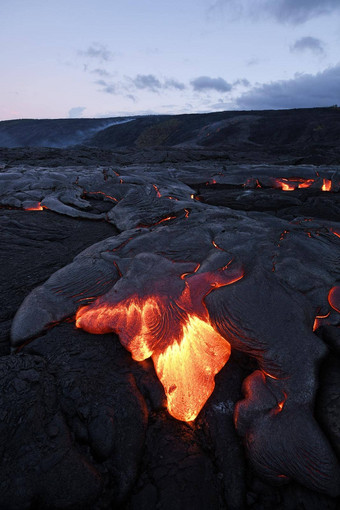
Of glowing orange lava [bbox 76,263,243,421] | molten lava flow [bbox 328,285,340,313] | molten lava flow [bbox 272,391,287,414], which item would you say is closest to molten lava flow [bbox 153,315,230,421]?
glowing orange lava [bbox 76,263,243,421]

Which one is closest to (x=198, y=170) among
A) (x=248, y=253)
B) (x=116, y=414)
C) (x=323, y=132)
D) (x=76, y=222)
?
(x=76, y=222)

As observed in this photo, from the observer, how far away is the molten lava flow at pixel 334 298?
187 centimetres

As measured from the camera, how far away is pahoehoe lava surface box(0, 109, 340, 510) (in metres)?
1.15

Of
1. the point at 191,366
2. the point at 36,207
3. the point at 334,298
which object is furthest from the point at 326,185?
the point at 36,207

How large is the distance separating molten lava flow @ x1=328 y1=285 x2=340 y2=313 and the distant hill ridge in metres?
8.24

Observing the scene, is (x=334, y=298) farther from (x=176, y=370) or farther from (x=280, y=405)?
(x=176, y=370)

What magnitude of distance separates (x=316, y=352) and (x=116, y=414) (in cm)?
116

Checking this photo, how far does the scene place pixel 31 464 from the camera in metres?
1.11

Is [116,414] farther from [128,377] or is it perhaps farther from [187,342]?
[187,342]

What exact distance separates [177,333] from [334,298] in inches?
46.4

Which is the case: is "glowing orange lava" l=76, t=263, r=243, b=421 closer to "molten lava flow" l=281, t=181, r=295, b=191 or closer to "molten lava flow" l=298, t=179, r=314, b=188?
"molten lava flow" l=281, t=181, r=295, b=191

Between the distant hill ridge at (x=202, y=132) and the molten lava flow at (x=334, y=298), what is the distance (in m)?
8.24

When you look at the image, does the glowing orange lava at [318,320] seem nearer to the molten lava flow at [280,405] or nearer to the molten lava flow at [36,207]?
the molten lava flow at [280,405]

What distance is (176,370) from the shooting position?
158 centimetres
